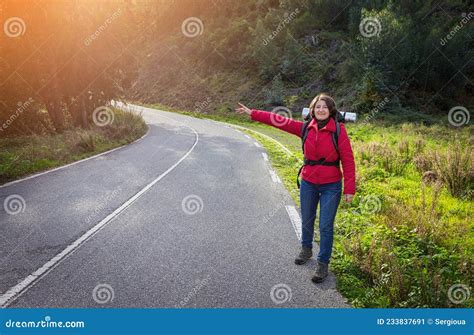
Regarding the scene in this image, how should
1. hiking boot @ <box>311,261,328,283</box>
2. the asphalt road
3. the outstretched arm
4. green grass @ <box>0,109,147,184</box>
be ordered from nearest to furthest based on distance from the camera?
the asphalt road < hiking boot @ <box>311,261,328,283</box> < the outstretched arm < green grass @ <box>0,109,147,184</box>

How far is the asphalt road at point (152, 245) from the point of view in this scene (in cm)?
404

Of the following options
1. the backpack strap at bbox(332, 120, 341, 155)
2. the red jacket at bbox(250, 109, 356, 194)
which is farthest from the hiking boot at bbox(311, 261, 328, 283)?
the backpack strap at bbox(332, 120, 341, 155)

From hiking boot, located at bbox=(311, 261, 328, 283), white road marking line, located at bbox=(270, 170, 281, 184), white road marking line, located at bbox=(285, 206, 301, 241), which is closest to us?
hiking boot, located at bbox=(311, 261, 328, 283)

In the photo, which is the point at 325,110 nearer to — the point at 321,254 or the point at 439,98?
the point at 321,254

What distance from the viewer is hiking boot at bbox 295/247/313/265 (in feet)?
16.1

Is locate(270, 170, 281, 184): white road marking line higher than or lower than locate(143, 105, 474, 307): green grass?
lower

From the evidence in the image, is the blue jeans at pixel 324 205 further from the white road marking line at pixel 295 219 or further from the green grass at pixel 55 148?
the green grass at pixel 55 148

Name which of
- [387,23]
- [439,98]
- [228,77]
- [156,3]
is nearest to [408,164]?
[387,23]

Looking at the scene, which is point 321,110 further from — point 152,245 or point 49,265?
point 49,265

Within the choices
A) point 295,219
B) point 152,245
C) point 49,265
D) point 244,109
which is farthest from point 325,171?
point 49,265

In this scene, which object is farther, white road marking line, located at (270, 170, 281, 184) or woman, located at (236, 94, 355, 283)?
white road marking line, located at (270, 170, 281, 184)

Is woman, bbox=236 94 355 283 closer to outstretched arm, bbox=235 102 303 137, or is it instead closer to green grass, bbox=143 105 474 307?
outstretched arm, bbox=235 102 303 137

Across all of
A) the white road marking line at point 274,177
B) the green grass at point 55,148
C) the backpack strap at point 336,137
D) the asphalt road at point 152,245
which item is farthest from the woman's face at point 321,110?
the green grass at point 55,148

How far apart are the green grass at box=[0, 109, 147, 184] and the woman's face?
906 centimetres
